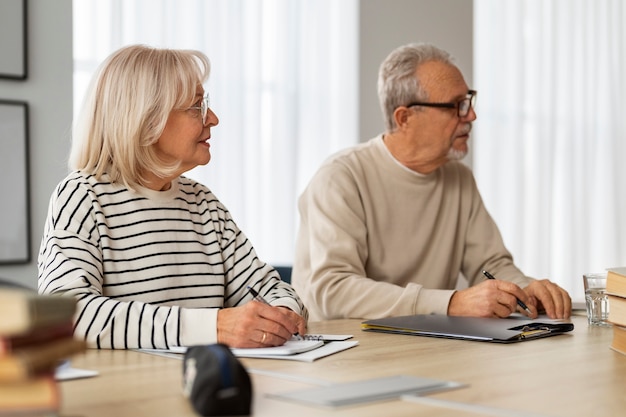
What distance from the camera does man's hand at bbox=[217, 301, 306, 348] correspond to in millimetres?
1560

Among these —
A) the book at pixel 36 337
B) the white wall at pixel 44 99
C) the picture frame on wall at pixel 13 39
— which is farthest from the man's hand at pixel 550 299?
the picture frame on wall at pixel 13 39

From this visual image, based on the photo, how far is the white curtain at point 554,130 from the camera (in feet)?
17.0

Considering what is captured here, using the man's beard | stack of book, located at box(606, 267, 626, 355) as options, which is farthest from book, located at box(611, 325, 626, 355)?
the man's beard

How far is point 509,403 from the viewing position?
1.11m

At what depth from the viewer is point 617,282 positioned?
1.60 m

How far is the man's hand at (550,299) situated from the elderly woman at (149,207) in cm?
62

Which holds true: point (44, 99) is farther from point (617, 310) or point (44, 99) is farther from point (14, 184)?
point (617, 310)

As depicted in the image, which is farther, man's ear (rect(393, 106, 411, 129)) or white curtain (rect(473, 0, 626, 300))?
white curtain (rect(473, 0, 626, 300))

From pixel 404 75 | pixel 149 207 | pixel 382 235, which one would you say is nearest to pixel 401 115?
pixel 404 75

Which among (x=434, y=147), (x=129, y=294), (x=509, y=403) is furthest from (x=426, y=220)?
(x=509, y=403)

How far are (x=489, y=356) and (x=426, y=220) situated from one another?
51.1 inches

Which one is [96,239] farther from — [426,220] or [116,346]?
[426,220]

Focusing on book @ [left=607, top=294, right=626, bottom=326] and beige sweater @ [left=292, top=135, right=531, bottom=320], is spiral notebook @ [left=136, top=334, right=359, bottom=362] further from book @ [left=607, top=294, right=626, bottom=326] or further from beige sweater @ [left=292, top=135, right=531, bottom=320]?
beige sweater @ [left=292, top=135, right=531, bottom=320]

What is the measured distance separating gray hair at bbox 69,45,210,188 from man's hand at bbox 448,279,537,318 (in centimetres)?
77
